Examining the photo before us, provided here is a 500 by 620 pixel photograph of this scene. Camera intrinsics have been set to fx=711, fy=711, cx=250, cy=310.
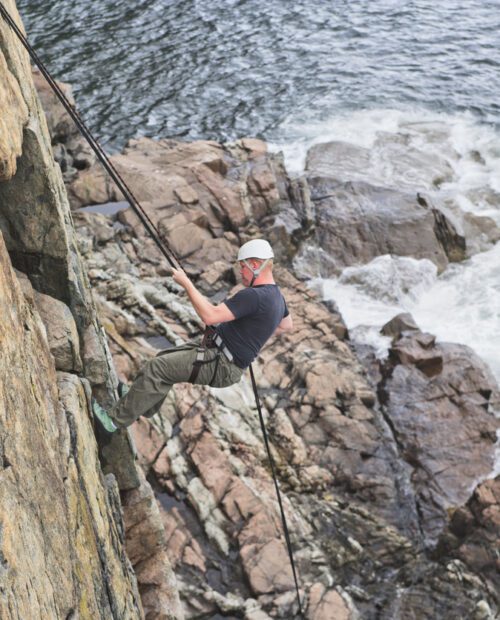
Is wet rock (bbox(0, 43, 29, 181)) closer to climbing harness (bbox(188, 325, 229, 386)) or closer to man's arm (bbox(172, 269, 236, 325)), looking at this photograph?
man's arm (bbox(172, 269, 236, 325))

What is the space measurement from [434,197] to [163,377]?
19.0 m

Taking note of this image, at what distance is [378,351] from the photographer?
19422 mm

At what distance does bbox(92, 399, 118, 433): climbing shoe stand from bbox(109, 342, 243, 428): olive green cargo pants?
0.14 m

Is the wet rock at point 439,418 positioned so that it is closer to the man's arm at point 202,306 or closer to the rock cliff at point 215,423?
the rock cliff at point 215,423

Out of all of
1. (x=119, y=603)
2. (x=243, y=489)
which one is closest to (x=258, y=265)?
(x=119, y=603)

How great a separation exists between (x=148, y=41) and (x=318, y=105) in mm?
9509

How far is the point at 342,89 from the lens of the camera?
106 ft

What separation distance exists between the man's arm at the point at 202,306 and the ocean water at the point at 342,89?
12111 millimetres

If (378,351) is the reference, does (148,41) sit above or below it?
above

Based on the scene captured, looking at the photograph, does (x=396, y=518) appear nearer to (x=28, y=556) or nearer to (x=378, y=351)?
(x=378, y=351)

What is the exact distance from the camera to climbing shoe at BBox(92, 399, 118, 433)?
28.8 feet

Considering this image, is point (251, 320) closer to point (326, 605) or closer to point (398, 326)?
point (326, 605)

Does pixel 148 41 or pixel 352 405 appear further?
pixel 148 41

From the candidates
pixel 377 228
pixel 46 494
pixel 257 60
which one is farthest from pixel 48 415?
pixel 257 60
